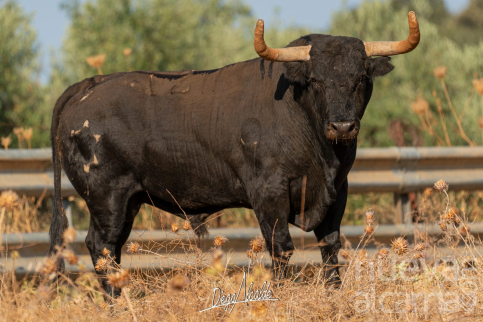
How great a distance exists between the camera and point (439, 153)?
6.30 metres

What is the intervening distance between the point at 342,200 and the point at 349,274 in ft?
3.36

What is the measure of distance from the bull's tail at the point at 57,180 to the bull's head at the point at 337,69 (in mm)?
1907

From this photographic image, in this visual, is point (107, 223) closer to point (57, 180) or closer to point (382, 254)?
point (57, 180)

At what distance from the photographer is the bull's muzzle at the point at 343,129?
414 cm

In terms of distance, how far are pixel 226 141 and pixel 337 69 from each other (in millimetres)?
961

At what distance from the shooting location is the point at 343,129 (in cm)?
414

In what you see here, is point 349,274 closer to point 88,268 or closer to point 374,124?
point 88,268

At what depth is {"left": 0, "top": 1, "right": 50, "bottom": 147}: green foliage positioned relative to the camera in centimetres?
1037

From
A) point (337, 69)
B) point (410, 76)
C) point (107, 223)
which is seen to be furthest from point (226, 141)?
point (410, 76)

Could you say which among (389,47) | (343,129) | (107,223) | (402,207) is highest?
(389,47)

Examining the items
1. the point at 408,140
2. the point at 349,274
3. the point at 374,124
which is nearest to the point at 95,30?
the point at 374,124
